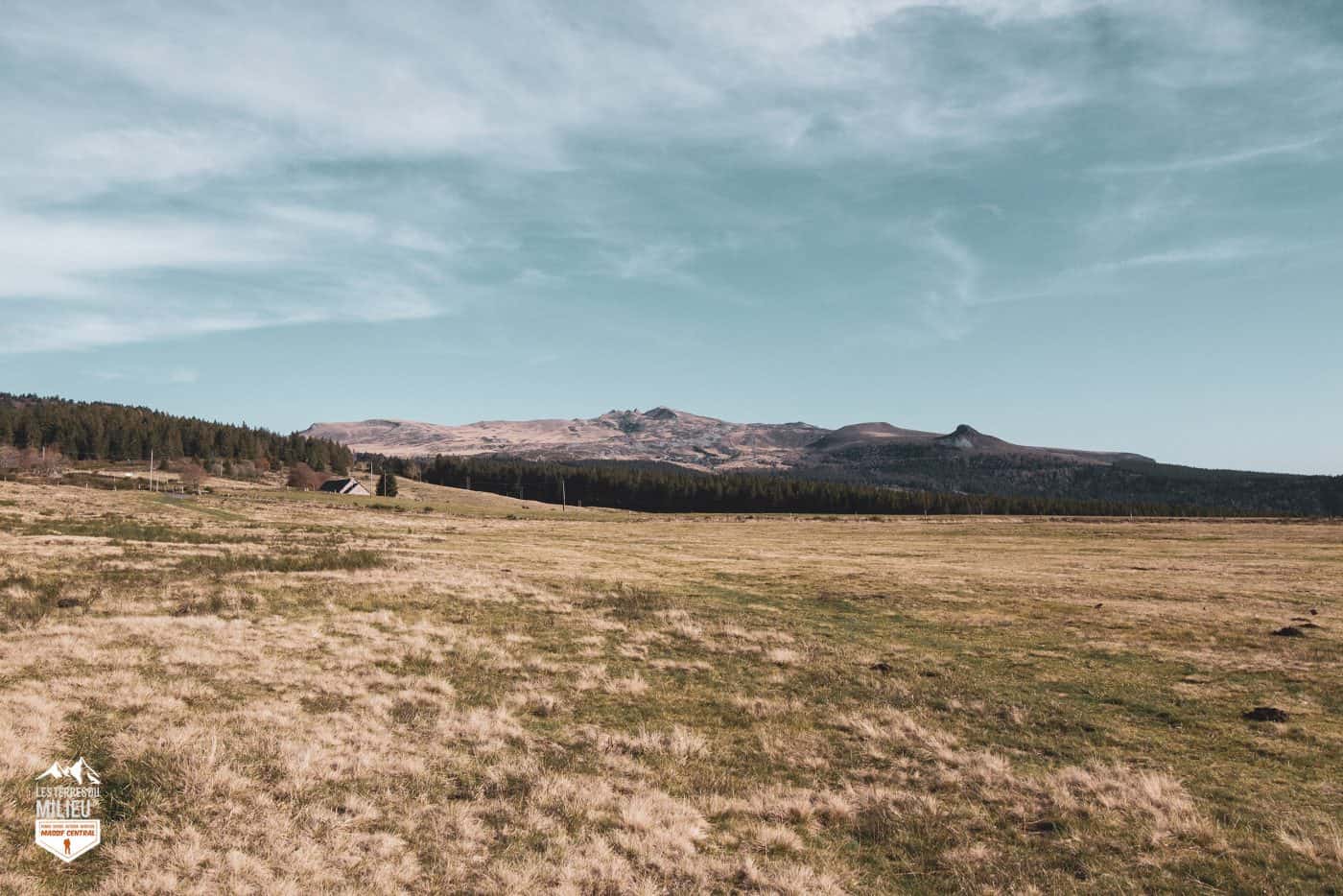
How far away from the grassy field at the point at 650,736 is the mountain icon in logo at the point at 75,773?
32 cm

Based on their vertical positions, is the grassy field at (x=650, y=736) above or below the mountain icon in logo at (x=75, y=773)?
below

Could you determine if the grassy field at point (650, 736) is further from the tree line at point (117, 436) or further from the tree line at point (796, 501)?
the tree line at point (117, 436)

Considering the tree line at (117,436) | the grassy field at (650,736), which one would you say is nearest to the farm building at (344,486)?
the tree line at (117,436)

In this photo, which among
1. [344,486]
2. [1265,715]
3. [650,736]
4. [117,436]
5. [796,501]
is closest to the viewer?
[650,736]

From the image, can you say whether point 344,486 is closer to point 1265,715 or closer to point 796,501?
point 796,501

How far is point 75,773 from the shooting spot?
356 inches

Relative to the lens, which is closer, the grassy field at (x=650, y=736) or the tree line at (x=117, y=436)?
the grassy field at (x=650, y=736)

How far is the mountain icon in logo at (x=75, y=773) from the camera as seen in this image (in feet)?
29.1

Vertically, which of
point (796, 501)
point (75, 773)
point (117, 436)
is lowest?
point (796, 501)

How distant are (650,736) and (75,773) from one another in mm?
8614

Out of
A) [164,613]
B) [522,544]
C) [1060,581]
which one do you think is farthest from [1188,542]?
[164,613]

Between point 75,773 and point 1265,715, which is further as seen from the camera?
point 1265,715

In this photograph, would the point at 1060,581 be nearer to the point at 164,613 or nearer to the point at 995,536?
the point at 164,613

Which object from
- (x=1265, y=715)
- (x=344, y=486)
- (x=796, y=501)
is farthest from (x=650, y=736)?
(x=796, y=501)
